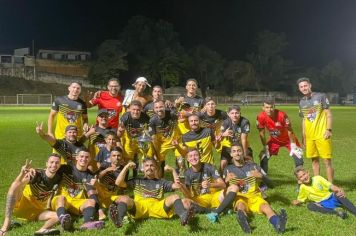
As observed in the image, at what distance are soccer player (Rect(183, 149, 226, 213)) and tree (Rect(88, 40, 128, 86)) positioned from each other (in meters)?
56.9

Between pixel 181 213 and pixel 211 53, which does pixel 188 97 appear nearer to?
pixel 181 213

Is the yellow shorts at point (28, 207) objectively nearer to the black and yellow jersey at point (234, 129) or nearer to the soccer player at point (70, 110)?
the soccer player at point (70, 110)

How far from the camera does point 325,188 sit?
6.72 metres

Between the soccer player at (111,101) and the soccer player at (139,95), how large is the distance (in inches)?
7.5

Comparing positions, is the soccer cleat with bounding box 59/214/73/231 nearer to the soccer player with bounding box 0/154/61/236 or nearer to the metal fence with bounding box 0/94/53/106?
the soccer player with bounding box 0/154/61/236

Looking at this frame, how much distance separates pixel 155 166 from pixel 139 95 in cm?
234

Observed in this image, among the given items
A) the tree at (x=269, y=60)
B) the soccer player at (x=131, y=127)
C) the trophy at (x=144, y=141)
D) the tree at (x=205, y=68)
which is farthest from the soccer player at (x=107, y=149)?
the tree at (x=269, y=60)

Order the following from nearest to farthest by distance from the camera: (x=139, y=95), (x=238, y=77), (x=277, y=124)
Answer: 1. (x=139, y=95)
2. (x=277, y=124)
3. (x=238, y=77)

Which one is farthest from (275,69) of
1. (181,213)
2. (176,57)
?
(181,213)

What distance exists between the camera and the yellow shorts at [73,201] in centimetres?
626

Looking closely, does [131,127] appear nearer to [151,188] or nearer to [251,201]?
[151,188]

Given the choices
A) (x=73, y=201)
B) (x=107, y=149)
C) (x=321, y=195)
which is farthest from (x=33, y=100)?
(x=321, y=195)

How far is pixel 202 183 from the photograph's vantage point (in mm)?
6809

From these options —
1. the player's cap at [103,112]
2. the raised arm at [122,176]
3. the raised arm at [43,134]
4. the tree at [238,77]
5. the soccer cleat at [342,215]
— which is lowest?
the soccer cleat at [342,215]
